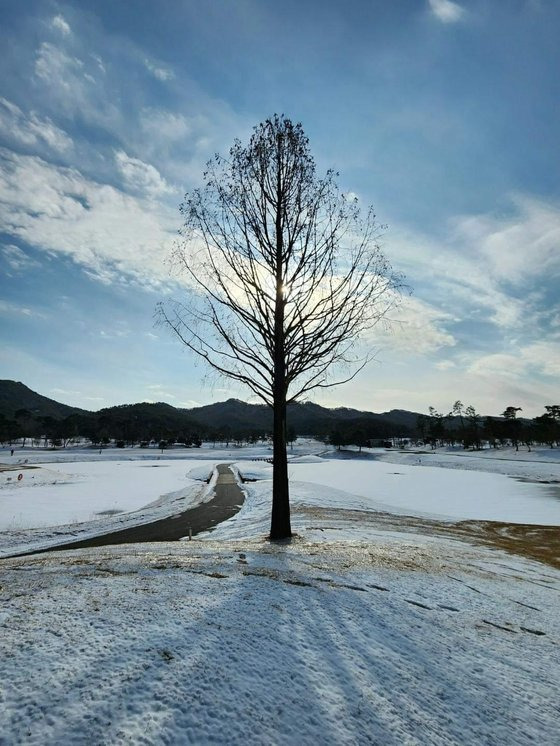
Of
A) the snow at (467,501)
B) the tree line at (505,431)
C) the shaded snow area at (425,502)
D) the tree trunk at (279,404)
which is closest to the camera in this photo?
the tree trunk at (279,404)

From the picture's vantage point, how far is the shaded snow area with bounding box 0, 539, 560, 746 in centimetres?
224

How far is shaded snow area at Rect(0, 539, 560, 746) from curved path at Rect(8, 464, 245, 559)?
36.7ft

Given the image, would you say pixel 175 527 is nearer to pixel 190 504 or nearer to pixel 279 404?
pixel 190 504

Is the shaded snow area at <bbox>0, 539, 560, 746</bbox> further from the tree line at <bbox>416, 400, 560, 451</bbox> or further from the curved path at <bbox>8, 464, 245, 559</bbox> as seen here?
the tree line at <bbox>416, 400, 560, 451</bbox>

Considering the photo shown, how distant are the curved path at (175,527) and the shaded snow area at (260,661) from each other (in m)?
11.2

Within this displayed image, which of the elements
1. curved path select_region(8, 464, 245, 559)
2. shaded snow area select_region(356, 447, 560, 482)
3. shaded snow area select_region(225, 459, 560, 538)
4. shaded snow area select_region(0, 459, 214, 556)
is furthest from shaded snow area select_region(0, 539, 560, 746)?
shaded snow area select_region(356, 447, 560, 482)

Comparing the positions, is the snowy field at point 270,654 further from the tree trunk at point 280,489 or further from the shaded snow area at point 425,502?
the shaded snow area at point 425,502

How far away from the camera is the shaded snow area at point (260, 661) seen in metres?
2.24

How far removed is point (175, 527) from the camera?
18953 millimetres

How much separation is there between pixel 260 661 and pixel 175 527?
1753 centimetres

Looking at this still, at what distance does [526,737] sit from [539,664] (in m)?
1.50

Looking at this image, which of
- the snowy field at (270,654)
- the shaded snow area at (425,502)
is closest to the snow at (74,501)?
the shaded snow area at (425,502)

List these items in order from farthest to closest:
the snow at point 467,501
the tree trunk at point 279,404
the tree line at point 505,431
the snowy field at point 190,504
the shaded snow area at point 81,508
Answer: the tree line at point 505,431
the snow at point 467,501
the snowy field at point 190,504
the shaded snow area at point 81,508
the tree trunk at point 279,404

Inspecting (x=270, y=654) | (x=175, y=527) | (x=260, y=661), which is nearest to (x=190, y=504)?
(x=175, y=527)
